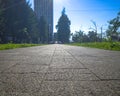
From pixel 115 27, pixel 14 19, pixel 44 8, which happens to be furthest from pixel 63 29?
pixel 44 8

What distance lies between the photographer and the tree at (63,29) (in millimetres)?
114062

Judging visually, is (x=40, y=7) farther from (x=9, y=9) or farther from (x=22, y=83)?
(x=22, y=83)

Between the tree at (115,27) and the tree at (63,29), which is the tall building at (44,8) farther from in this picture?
the tree at (115,27)

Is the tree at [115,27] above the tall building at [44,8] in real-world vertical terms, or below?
below

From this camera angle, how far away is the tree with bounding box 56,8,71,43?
11406 centimetres

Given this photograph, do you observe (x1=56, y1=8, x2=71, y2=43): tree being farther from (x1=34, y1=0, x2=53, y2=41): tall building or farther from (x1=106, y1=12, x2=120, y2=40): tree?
(x1=34, y1=0, x2=53, y2=41): tall building

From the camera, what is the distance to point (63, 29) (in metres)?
114

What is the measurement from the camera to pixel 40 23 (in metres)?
113

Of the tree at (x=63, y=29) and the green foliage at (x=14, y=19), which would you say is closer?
the green foliage at (x=14, y=19)

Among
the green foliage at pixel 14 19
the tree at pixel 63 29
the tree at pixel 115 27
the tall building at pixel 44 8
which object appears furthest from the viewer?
the tall building at pixel 44 8

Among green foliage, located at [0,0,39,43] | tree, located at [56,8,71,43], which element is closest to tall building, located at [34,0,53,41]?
tree, located at [56,8,71,43]

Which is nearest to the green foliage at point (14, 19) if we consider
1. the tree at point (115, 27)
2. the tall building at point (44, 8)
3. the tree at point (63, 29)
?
the tree at point (115, 27)

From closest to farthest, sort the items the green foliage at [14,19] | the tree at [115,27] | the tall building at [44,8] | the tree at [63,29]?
1. the green foliage at [14,19]
2. the tree at [115,27]
3. the tree at [63,29]
4. the tall building at [44,8]

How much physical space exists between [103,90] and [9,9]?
5469cm
